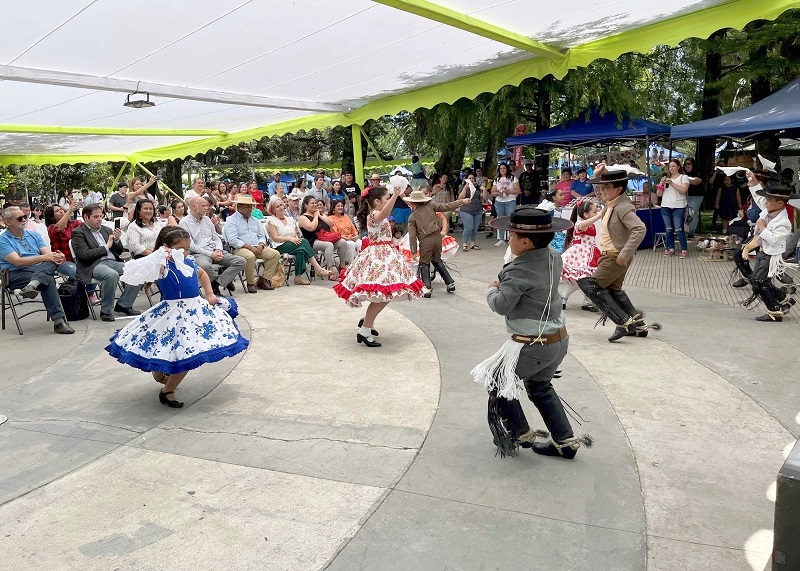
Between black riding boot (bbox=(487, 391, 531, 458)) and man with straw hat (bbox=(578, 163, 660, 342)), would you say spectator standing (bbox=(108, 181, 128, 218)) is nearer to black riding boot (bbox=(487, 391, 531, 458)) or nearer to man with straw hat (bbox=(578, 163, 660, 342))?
man with straw hat (bbox=(578, 163, 660, 342))

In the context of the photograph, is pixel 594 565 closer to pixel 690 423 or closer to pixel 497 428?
pixel 497 428

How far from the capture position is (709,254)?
12438 millimetres

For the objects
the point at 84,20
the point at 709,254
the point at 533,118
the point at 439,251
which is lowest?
the point at 709,254

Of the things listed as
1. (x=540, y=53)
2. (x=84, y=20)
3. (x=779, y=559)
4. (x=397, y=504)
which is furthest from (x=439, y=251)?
(x=779, y=559)

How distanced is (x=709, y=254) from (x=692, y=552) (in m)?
10.6

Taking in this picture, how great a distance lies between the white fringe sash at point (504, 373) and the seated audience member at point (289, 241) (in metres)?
7.18

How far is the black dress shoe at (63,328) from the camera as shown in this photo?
24.5ft

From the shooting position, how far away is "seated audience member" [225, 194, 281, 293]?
9.99 m

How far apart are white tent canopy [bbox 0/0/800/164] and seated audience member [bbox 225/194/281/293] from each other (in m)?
2.12

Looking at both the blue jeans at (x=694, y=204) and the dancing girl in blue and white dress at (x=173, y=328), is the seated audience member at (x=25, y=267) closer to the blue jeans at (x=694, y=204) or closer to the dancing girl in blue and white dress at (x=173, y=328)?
the dancing girl in blue and white dress at (x=173, y=328)

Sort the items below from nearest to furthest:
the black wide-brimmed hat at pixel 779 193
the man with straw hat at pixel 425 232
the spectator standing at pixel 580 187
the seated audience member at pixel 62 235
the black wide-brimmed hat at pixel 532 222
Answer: the black wide-brimmed hat at pixel 532 222 < the black wide-brimmed hat at pixel 779 193 < the seated audience member at pixel 62 235 < the man with straw hat at pixel 425 232 < the spectator standing at pixel 580 187

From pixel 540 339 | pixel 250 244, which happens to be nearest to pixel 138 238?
pixel 250 244

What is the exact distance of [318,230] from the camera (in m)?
11.5

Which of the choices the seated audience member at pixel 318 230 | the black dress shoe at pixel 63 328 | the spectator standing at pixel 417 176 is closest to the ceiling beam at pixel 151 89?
the seated audience member at pixel 318 230
